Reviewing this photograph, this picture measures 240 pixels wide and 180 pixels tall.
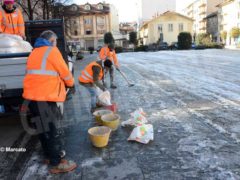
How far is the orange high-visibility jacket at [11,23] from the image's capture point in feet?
19.9

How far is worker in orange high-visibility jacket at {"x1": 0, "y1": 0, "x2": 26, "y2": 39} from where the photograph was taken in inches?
239

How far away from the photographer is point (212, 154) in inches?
153

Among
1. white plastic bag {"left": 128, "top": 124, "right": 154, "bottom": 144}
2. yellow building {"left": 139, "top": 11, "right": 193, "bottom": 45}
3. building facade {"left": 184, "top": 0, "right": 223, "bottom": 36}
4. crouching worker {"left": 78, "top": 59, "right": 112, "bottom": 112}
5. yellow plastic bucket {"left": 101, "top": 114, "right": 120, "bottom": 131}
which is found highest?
building facade {"left": 184, "top": 0, "right": 223, "bottom": 36}

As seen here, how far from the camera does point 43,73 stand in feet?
11.1

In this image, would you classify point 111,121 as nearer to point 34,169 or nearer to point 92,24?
point 34,169

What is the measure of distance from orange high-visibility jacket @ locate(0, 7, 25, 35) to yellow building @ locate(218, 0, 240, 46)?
4987 centimetres

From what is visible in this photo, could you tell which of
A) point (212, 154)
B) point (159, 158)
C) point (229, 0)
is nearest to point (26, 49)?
point (159, 158)

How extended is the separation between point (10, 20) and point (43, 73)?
10.9 ft

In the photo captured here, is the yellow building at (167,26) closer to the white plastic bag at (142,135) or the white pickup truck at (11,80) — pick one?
the white pickup truck at (11,80)

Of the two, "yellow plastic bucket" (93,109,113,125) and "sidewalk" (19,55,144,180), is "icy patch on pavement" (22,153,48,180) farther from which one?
"yellow plastic bucket" (93,109,113,125)

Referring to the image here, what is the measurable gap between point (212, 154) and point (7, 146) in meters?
3.11

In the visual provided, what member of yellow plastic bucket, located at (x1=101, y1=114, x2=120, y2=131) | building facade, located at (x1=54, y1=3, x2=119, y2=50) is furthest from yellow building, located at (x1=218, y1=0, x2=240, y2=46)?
yellow plastic bucket, located at (x1=101, y1=114, x2=120, y2=131)

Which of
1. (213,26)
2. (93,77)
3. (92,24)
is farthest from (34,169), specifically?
(213,26)

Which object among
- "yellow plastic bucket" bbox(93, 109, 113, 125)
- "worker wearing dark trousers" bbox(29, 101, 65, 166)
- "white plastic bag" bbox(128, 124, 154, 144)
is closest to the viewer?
"worker wearing dark trousers" bbox(29, 101, 65, 166)
